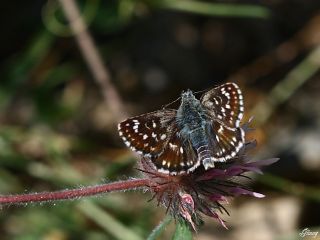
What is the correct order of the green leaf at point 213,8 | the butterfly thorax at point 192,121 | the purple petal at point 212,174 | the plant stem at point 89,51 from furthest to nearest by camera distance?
the green leaf at point 213,8 < the plant stem at point 89,51 < the purple petal at point 212,174 < the butterfly thorax at point 192,121

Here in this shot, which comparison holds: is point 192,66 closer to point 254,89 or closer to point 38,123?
point 254,89

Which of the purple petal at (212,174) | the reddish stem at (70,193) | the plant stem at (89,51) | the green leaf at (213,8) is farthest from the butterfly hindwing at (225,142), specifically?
the green leaf at (213,8)

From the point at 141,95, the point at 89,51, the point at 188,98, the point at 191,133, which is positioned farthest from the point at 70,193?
the point at 141,95

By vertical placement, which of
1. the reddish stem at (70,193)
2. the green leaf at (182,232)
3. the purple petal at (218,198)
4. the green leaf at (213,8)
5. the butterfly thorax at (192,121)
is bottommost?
the green leaf at (182,232)

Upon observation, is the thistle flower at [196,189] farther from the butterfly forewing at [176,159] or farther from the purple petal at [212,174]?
the butterfly forewing at [176,159]

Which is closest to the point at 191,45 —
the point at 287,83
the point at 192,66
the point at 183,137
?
the point at 192,66

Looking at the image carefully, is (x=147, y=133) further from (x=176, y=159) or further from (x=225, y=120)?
(x=225, y=120)
